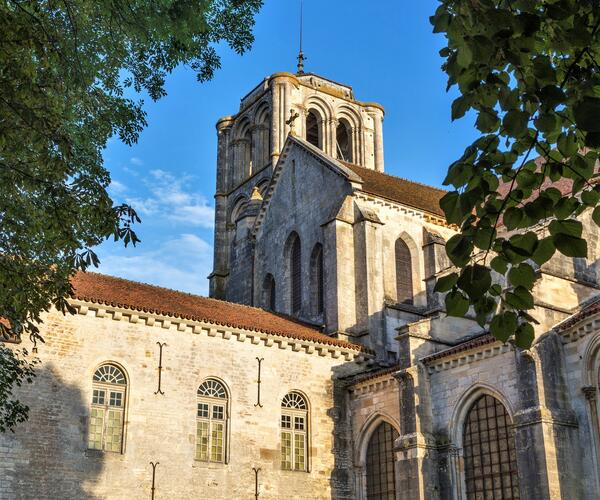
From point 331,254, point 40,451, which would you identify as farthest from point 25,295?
point 331,254

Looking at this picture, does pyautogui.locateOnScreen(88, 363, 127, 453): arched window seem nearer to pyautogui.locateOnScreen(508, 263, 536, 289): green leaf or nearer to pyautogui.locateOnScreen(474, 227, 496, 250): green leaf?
pyautogui.locateOnScreen(508, 263, 536, 289): green leaf

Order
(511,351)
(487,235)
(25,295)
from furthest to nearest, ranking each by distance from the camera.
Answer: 1. (511,351)
2. (25,295)
3. (487,235)

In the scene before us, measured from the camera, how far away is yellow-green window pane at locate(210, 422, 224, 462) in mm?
24375

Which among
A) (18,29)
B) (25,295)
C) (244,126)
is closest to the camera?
(18,29)

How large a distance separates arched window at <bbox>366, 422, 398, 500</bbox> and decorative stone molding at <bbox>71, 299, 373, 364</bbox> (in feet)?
9.67

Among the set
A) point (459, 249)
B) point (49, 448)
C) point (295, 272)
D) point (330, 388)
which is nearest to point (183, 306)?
point (330, 388)

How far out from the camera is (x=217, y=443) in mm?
24578

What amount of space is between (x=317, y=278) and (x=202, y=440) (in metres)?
A: 9.85

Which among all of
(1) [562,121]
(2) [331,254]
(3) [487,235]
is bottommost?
(3) [487,235]

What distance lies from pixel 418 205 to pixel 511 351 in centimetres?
1269

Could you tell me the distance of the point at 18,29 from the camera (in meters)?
9.84

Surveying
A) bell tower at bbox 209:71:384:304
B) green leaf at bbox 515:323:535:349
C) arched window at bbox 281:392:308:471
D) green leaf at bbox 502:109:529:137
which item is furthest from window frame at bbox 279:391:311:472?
green leaf at bbox 502:109:529:137

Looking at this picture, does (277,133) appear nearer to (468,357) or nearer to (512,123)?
(468,357)

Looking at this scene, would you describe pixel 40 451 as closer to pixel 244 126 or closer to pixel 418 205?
pixel 418 205
